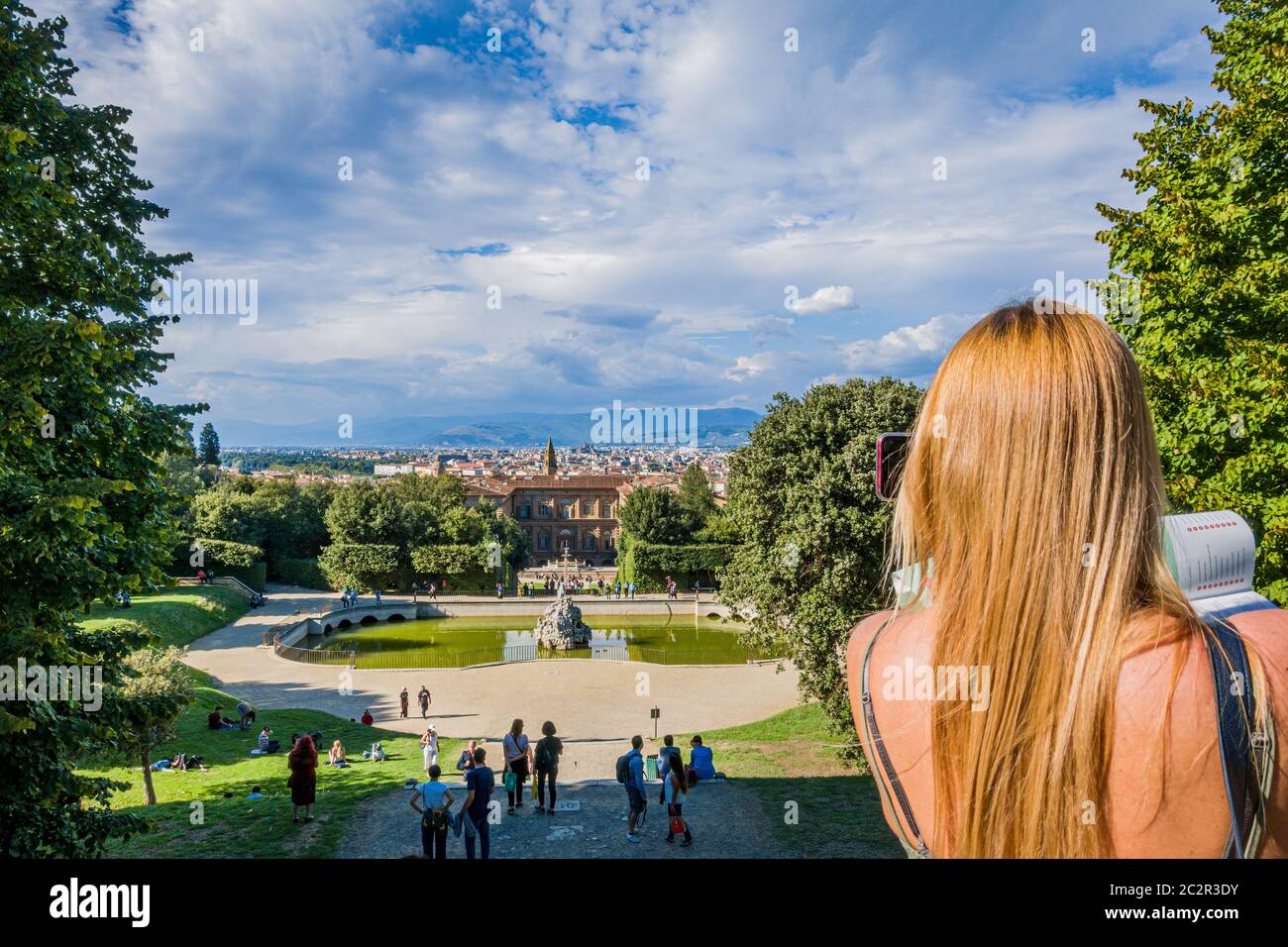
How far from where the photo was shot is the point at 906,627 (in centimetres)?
145

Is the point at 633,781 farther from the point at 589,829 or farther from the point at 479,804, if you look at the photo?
the point at 479,804

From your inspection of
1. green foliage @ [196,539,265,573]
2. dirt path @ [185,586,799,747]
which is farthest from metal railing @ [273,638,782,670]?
green foliage @ [196,539,265,573]

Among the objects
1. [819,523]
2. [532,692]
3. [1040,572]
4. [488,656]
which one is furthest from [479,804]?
[488,656]

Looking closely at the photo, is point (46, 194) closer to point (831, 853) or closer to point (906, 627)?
point (906, 627)

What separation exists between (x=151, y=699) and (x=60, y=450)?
324 centimetres

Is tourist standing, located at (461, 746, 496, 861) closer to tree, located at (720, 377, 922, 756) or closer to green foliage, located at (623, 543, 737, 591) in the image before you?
tree, located at (720, 377, 922, 756)

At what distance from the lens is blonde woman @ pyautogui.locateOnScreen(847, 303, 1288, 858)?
1.07 metres

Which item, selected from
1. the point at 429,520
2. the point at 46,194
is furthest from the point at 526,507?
the point at 46,194

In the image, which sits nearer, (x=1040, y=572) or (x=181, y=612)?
(x=1040, y=572)

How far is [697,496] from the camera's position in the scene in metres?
60.9

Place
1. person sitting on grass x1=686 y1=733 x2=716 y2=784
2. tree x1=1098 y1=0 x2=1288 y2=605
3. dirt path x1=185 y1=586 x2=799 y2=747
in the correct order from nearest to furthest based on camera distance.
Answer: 1. tree x1=1098 y1=0 x2=1288 y2=605
2. person sitting on grass x1=686 y1=733 x2=716 y2=784
3. dirt path x1=185 y1=586 x2=799 y2=747

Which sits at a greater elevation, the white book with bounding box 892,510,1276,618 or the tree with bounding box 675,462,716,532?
the tree with bounding box 675,462,716,532

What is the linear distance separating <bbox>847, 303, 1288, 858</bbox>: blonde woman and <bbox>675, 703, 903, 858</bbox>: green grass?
11.9 metres

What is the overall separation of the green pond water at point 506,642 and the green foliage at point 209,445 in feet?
206
